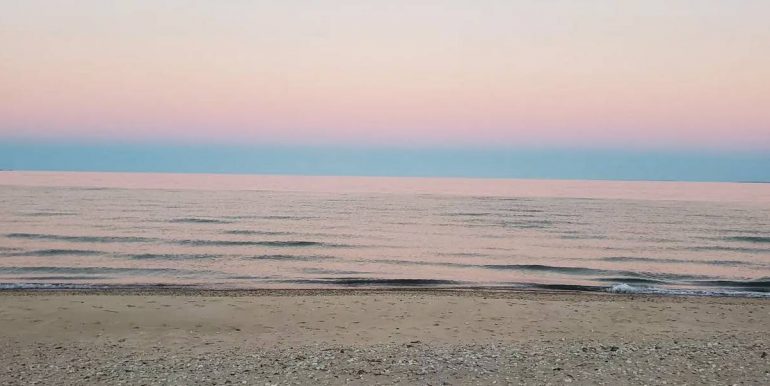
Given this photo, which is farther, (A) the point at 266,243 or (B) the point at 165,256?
(A) the point at 266,243

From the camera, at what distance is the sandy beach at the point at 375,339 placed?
29.8 feet

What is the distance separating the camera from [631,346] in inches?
428

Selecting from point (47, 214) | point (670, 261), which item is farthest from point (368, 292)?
point (47, 214)

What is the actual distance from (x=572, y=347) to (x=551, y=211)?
52.2 m

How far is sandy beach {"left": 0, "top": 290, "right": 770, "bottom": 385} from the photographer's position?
909cm

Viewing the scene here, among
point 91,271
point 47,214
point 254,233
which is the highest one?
point 47,214

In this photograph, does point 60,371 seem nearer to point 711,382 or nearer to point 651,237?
point 711,382

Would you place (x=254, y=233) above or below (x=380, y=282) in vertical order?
above

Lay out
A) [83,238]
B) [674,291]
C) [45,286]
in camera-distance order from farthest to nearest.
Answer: [83,238] → [674,291] → [45,286]

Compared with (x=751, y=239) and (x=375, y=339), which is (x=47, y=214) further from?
(x=751, y=239)

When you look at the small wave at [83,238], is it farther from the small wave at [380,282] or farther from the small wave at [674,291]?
the small wave at [674,291]

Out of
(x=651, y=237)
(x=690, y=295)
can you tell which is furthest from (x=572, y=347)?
(x=651, y=237)

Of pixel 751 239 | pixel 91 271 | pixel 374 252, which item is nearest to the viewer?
pixel 91 271

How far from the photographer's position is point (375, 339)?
11.8 m
